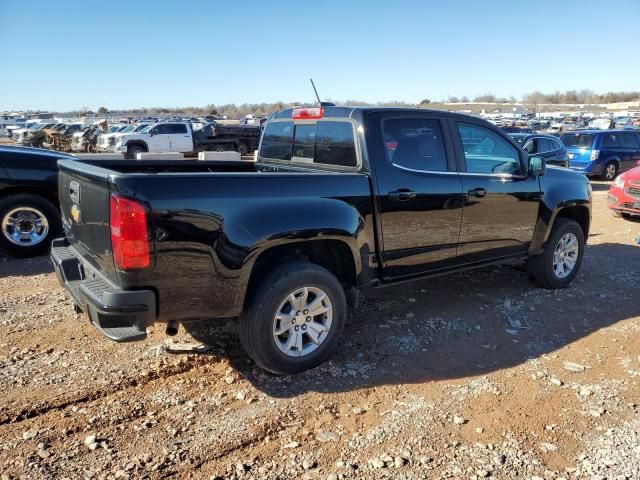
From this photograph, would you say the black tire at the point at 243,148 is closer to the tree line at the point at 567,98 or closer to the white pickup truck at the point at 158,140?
the white pickup truck at the point at 158,140

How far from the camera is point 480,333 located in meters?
4.48

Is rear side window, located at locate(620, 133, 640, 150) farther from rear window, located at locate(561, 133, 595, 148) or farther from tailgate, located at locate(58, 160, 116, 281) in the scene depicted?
tailgate, located at locate(58, 160, 116, 281)

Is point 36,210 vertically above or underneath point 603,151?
underneath

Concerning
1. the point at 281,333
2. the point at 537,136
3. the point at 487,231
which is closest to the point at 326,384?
the point at 281,333

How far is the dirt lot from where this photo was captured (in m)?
2.73

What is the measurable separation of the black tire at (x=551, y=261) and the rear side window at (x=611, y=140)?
12759 mm

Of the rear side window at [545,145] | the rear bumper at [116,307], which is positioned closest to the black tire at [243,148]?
the rear side window at [545,145]

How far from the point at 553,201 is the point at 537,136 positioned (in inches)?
394

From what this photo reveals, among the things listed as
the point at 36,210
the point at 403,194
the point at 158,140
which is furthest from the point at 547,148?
the point at 158,140

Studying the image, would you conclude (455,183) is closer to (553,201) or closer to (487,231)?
(487,231)

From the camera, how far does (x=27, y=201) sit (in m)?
6.38

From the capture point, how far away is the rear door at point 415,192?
13.0 ft

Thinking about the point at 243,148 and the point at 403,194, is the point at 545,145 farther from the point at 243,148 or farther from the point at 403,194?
the point at 243,148

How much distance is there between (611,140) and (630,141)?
109cm
